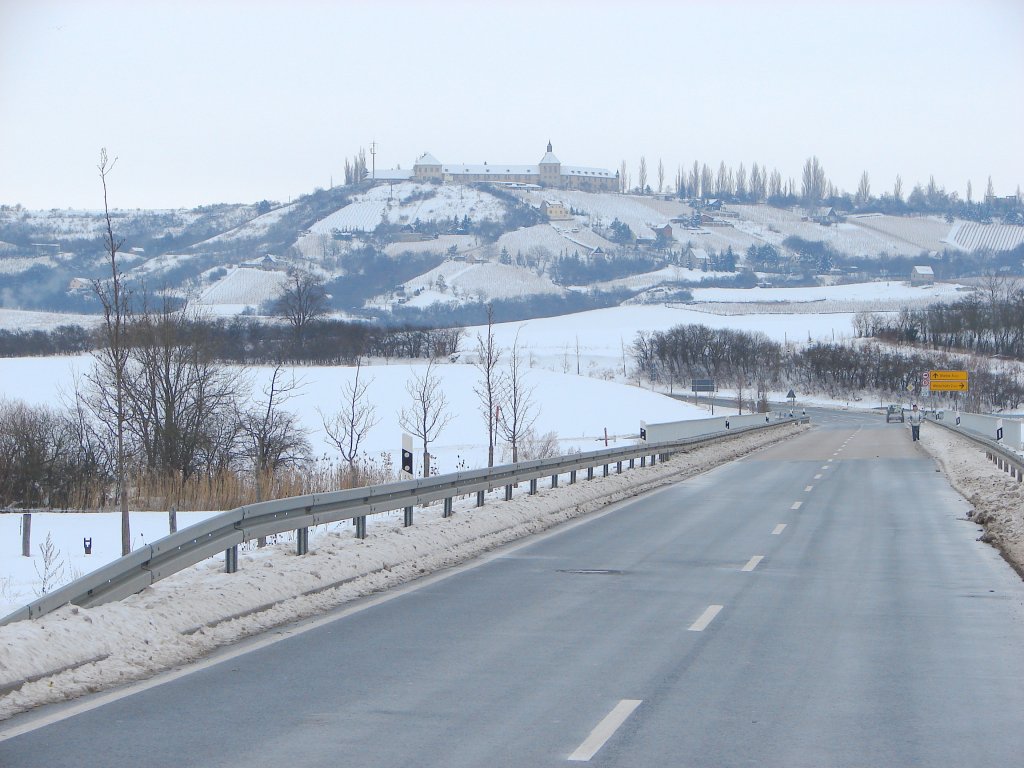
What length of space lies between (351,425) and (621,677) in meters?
33.7

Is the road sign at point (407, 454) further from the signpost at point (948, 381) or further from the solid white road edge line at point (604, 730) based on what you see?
the signpost at point (948, 381)

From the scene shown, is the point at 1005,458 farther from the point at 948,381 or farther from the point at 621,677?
the point at 948,381

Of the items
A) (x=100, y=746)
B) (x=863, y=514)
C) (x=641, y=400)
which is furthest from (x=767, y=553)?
(x=641, y=400)

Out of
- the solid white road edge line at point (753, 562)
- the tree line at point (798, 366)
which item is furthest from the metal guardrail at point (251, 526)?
the tree line at point (798, 366)

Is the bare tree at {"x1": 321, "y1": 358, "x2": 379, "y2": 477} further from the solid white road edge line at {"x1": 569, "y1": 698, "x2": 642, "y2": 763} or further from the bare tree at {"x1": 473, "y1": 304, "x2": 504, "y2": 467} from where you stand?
the solid white road edge line at {"x1": 569, "y1": 698, "x2": 642, "y2": 763}

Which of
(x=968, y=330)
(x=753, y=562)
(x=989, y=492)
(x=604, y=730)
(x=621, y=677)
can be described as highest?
(x=968, y=330)

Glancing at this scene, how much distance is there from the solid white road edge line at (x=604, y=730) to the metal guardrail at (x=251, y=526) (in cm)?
433

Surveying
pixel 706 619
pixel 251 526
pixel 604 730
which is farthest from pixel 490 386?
pixel 604 730

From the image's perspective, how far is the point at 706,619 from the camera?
11203 millimetres

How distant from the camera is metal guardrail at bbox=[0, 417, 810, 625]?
9.61m

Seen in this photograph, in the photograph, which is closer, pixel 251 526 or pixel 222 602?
pixel 222 602

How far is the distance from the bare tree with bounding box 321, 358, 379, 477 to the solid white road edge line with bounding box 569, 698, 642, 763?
20082mm

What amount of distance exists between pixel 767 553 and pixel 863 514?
6.79m

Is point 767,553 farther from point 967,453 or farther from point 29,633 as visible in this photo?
point 967,453
